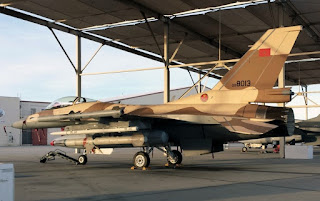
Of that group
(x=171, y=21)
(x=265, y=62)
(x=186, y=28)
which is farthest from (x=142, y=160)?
(x=186, y=28)

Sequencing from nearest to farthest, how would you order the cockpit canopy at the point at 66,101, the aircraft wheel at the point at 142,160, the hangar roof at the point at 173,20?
1. the aircraft wheel at the point at 142,160
2. the cockpit canopy at the point at 66,101
3. the hangar roof at the point at 173,20

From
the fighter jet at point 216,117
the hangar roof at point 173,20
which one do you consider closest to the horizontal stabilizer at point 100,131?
the fighter jet at point 216,117

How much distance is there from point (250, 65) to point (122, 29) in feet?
41.2

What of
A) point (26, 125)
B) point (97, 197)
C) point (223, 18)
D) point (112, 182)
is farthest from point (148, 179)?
point (223, 18)

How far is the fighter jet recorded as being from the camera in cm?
1252

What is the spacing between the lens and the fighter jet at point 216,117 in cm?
1252

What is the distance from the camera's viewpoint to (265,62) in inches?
517

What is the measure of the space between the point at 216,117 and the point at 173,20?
11.3 metres

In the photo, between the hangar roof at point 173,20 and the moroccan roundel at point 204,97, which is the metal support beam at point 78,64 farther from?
the moroccan roundel at point 204,97

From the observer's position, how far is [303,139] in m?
31.5

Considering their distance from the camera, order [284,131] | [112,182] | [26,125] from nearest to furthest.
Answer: [112,182], [284,131], [26,125]

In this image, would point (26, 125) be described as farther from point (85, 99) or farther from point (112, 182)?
point (112, 182)

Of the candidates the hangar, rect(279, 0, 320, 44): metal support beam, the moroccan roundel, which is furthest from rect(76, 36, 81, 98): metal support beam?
rect(279, 0, 320, 44): metal support beam

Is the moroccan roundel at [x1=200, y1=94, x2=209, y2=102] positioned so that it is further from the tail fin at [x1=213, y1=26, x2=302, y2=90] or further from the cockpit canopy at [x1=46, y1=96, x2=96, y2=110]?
the cockpit canopy at [x1=46, y1=96, x2=96, y2=110]
